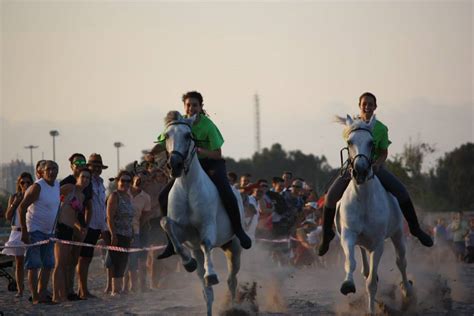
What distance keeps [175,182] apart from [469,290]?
7506mm

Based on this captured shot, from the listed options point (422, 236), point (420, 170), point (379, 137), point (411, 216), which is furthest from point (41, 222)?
point (420, 170)

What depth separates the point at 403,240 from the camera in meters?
15.6

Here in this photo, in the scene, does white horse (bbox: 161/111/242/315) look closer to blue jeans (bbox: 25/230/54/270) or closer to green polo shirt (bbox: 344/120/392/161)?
green polo shirt (bbox: 344/120/392/161)

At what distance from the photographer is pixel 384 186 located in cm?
1476

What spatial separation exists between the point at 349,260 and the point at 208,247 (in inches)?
74.5

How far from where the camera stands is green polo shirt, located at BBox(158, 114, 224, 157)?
1438 centimetres

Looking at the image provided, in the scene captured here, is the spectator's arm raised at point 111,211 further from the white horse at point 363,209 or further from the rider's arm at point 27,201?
the white horse at point 363,209

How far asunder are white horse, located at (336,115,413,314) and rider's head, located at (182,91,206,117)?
2015 millimetres

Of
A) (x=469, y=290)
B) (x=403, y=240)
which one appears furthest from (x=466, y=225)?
(x=403, y=240)

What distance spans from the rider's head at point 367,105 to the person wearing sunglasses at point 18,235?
6.50m

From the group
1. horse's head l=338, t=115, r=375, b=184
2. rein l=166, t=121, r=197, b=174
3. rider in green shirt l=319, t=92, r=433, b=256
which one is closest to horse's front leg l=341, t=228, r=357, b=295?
horse's head l=338, t=115, r=375, b=184

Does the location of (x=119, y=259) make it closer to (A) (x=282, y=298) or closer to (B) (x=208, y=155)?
(A) (x=282, y=298)

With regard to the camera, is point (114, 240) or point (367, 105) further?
point (114, 240)

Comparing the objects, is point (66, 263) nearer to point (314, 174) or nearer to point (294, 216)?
point (294, 216)
